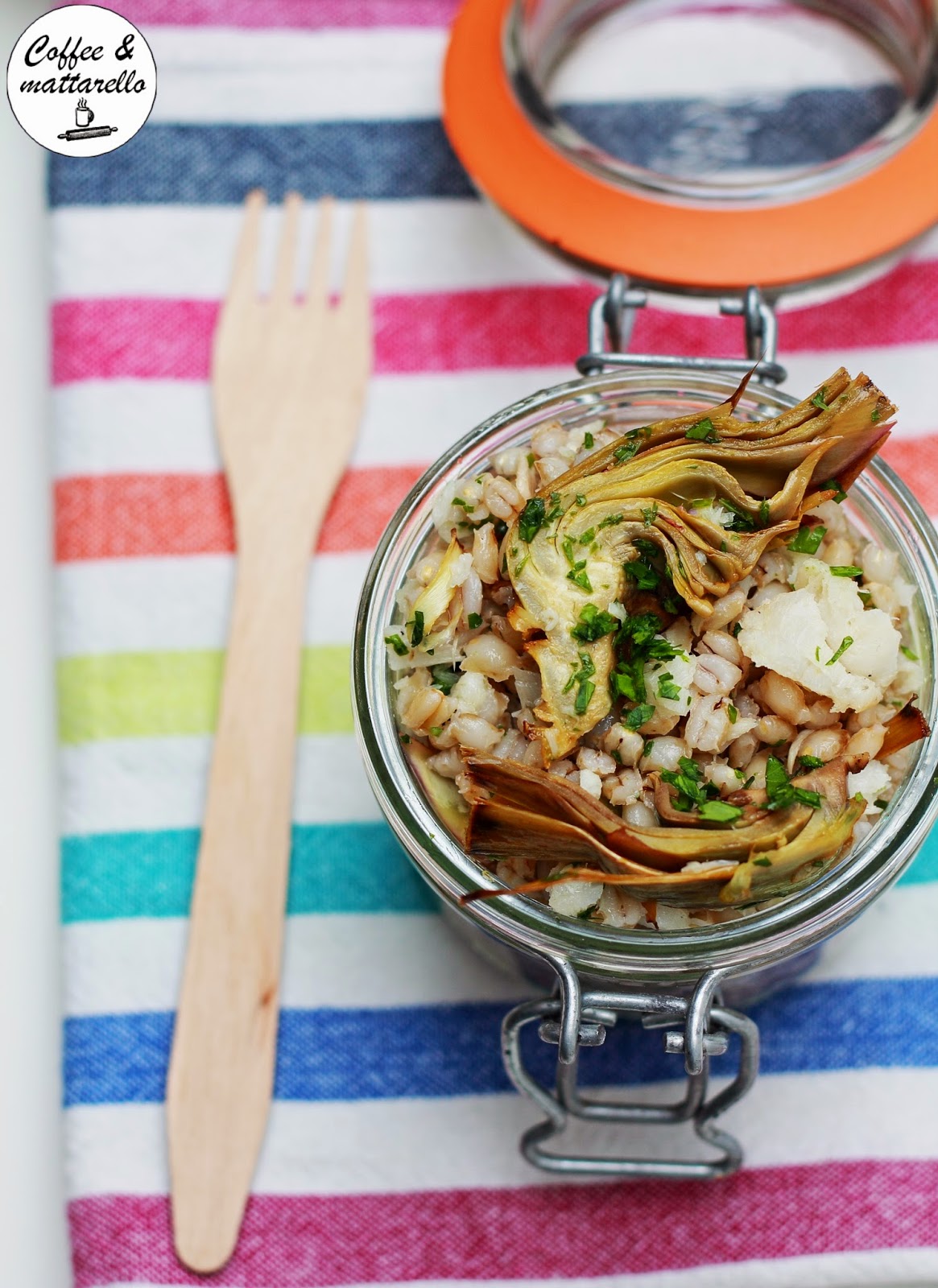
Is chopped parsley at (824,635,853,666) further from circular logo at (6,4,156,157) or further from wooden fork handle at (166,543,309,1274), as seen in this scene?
circular logo at (6,4,156,157)

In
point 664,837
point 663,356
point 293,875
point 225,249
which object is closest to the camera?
point 664,837

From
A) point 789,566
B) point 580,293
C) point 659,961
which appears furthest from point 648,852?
point 580,293

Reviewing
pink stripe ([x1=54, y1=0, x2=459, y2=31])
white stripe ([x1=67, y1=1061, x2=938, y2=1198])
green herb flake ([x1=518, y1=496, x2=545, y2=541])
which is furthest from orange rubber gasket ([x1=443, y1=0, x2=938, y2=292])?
white stripe ([x1=67, y1=1061, x2=938, y2=1198])

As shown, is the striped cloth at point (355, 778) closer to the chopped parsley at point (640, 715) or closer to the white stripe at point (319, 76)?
the white stripe at point (319, 76)

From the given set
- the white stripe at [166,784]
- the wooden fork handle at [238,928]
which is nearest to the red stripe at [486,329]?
the wooden fork handle at [238,928]

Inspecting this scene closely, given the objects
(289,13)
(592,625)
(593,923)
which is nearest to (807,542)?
(592,625)

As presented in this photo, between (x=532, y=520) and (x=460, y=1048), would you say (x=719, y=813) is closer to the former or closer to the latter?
(x=532, y=520)
